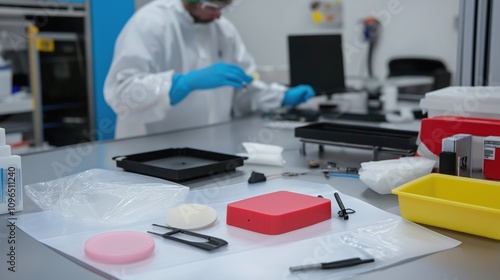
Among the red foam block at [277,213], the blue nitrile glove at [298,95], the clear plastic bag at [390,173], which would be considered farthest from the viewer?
the blue nitrile glove at [298,95]

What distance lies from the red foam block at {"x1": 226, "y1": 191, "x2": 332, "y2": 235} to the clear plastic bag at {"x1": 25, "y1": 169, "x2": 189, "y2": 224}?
0.53ft

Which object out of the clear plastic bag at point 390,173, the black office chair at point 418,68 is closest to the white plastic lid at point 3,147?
the clear plastic bag at point 390,173

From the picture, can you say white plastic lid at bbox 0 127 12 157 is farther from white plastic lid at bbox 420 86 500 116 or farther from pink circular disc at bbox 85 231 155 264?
white plastic lid at bbox 420 86 500 116

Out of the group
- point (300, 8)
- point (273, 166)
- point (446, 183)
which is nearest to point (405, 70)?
point (300, 8)

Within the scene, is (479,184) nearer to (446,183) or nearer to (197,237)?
(446,183)

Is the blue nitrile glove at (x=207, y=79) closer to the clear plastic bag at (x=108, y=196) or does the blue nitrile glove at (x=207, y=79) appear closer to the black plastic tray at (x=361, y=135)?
the black plastic tray at (x=361, y=135)

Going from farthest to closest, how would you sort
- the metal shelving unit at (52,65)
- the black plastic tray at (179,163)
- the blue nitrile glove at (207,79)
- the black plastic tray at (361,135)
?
1. the metal shelving unit at (52,65)
2. the blue nitrile glove at (207,79)
3. the black plastic tray at (361,135)
4. the black plastic tray at (179,163)

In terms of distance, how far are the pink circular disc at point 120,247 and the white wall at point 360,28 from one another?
2431 millimetres

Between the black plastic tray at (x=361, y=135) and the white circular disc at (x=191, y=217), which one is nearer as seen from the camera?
the white circular disc at (x=191, y=217)

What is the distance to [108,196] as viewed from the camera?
3.43 feet

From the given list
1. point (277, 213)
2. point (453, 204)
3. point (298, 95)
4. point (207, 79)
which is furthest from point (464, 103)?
point (298, 95)

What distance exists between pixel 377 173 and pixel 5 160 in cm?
70

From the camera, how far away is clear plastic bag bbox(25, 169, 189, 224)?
98 centimetres

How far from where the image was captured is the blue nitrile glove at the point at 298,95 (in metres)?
2.31
